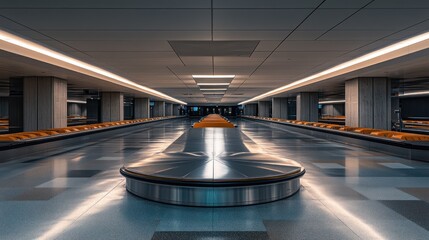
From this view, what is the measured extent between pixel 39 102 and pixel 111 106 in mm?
14482

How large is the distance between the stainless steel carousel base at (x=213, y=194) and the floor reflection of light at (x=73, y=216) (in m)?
0.93

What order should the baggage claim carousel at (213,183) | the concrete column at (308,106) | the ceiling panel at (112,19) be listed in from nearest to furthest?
the baggage claim carousel at (213,183) → the ceiling panel at (112,19) → the concrete column at (308,106)

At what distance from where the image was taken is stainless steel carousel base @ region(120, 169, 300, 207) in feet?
16.8

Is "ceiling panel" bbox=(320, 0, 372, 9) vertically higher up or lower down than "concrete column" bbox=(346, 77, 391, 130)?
higher up

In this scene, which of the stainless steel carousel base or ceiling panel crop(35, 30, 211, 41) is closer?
the stainless steel carousel base

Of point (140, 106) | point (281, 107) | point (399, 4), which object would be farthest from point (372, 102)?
point (140, 106)

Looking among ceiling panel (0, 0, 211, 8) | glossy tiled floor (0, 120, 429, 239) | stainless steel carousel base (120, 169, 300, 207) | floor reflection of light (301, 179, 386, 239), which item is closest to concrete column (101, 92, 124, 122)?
glossy tiled floor (0, 120, 429, 239)

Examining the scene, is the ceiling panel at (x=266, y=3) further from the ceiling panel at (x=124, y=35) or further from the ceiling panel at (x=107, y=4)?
the ceiling panel at (x=124, y=35)

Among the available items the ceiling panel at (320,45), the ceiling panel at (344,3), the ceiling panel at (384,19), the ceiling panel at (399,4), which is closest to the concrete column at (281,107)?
the ceiling panel at (320,45)

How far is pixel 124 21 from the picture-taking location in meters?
7.42

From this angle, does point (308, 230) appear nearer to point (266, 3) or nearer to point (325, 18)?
point (266, 3)

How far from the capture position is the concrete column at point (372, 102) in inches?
680

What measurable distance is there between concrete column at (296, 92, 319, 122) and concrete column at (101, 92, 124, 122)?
58.5 feet

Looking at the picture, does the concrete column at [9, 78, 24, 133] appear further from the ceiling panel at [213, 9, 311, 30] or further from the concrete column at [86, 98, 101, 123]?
the concrete column at [86, 98, 101, 123]
